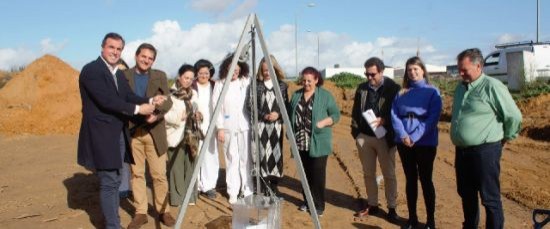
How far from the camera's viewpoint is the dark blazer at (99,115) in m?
3.94

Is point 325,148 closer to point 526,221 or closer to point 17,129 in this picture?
point 526,221

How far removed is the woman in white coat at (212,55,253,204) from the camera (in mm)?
5516

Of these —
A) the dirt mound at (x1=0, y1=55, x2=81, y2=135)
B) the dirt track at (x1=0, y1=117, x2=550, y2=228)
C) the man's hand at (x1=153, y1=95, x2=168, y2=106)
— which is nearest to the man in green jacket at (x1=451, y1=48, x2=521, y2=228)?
the dirt track at (x1=0, y1=117, x2=550, y2=228)

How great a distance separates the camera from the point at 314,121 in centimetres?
516

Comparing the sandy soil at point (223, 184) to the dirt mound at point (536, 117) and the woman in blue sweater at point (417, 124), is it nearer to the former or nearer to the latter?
the dirt mound at point (536, 117)

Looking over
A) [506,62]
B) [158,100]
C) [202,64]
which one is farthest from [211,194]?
[506,62]

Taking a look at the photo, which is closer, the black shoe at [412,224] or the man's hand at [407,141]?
the man's hand at [407,141]

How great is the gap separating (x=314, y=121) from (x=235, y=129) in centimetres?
Answer: 98

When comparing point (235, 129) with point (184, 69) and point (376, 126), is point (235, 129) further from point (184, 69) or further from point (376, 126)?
point (376, 126)

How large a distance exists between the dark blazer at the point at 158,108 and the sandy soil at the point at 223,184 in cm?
95

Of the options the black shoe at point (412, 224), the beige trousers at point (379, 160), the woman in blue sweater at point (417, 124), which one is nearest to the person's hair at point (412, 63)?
the woman in blue sweater at point (417, 124)

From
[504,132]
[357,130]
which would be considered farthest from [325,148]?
[504,132]

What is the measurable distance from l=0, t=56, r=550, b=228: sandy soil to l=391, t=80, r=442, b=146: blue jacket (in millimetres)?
1111

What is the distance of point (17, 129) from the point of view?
13023 mm
